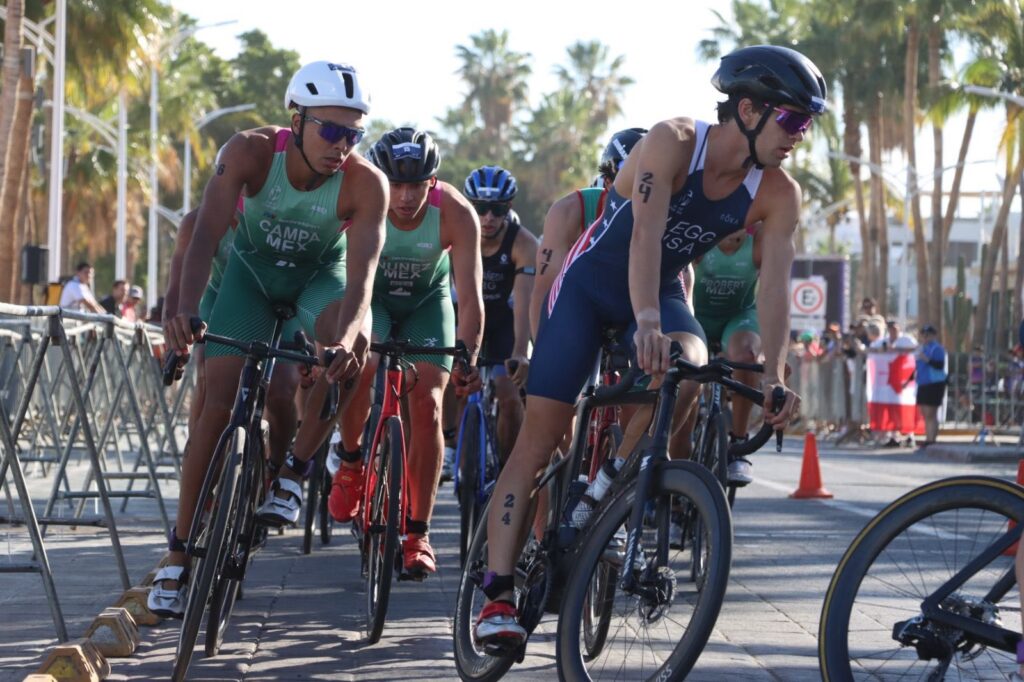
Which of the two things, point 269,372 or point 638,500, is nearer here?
point 638,500

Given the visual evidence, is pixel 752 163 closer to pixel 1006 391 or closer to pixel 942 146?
pixel 1006 391

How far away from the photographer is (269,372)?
6652 mm

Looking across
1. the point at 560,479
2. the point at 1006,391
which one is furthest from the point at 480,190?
the point at 1006,391

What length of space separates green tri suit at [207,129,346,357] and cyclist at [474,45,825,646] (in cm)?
128

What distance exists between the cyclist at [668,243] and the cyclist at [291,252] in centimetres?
82

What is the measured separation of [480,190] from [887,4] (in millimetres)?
42955

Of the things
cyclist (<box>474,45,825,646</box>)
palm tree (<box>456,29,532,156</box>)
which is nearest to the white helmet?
cyclist (<box>474,45,825,646</box>)

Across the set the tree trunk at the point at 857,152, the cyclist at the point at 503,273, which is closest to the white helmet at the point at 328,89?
the cyclist at the point at 503,273

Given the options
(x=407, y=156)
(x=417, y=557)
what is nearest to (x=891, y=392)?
(x=407, y=156)

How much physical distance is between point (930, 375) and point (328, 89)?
67.6 ft

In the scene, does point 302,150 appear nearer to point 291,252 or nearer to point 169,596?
point 291,252

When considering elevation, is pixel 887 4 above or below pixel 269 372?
above

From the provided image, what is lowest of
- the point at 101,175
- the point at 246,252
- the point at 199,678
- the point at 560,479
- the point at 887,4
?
the point at 199,678

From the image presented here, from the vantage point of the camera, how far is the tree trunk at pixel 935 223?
4750cm
